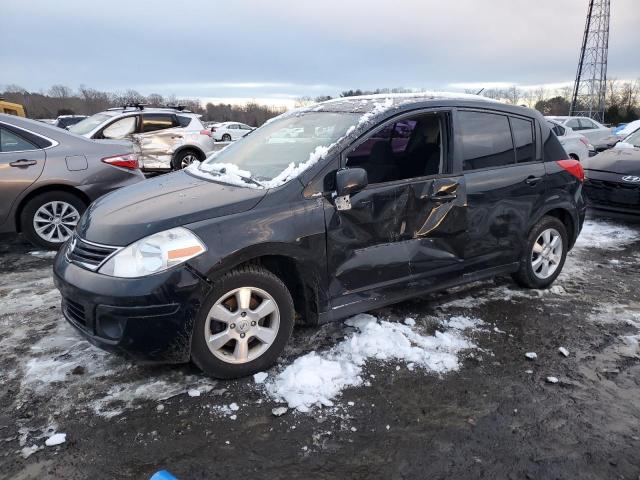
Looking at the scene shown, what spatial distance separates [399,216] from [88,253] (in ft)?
6.78

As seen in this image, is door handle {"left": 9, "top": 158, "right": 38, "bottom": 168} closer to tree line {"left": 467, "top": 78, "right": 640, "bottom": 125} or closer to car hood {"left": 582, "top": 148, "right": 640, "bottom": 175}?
car hood {"left": 582, "top": 148, "right": 640, "bottom": 175}

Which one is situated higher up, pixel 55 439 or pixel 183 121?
pixel 183 121

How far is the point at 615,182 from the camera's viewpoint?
7.16m

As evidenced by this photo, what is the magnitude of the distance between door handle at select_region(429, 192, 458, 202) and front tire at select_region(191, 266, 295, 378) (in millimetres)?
1359

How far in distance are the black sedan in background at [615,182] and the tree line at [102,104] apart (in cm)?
6033

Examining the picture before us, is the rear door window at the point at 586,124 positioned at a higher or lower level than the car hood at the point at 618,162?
higher

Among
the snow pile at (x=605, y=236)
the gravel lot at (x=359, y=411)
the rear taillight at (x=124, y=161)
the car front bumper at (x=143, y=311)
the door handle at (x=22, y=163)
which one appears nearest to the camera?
the gravel lot at (x=359, y=411)

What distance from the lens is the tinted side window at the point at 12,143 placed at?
5.46m

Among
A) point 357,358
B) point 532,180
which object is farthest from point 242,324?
point 532,180

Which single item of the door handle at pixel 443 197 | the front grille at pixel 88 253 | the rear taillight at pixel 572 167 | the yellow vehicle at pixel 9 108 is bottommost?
the front grille at pixel 88 253

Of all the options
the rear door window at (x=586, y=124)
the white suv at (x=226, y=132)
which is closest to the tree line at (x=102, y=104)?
the white suv at (x=226, y=132)

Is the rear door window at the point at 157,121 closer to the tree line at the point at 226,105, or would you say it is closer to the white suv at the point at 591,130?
the white suv at the point at 591,130

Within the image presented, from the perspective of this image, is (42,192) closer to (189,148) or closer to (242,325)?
(242,325)

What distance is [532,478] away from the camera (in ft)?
7.64
